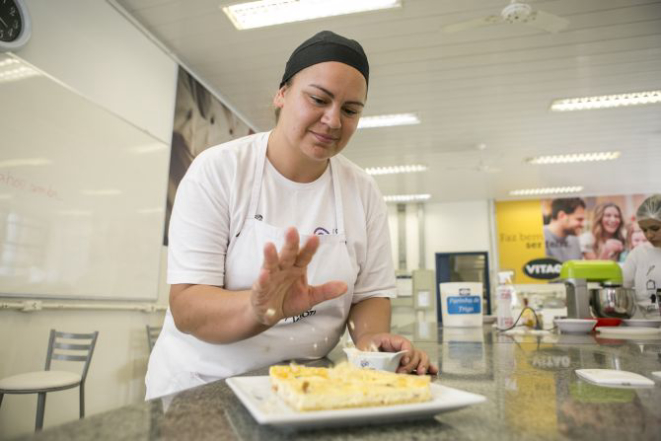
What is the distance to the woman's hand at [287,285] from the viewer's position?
0.65 m

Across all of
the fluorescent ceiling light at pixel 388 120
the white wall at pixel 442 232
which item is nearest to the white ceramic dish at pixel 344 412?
the fluorescent ceiling light at pixel 388 120

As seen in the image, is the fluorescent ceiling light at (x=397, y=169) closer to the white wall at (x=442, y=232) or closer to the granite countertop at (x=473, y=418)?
the white wall at (x=442, y=232)

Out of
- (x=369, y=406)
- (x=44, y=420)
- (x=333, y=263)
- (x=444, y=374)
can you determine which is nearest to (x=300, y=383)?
(x=369, y=406)

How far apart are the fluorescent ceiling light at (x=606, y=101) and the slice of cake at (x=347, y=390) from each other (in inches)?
208

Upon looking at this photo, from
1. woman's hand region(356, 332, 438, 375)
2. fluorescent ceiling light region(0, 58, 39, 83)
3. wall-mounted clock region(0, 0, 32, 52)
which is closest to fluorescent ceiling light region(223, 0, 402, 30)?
wall-mounted clock region(0, 0, 32, 52)

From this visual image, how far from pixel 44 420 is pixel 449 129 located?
521cm

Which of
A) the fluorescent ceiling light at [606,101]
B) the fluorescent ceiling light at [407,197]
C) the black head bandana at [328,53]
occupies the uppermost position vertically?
the fluorescent ceiling light at [606,101]

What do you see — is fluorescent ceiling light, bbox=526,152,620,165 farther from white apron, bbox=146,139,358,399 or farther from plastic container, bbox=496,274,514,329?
white apron, bbox=146,139,358,399

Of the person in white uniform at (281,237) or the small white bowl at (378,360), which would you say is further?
the person in white uniform at (281,237)

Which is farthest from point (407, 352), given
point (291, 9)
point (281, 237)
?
point (291, 9)

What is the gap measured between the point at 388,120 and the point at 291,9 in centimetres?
239

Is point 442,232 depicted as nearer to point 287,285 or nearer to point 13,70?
point 13,70

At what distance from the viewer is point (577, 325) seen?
219 cm

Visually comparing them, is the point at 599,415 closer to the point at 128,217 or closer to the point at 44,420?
the point at 44,420
